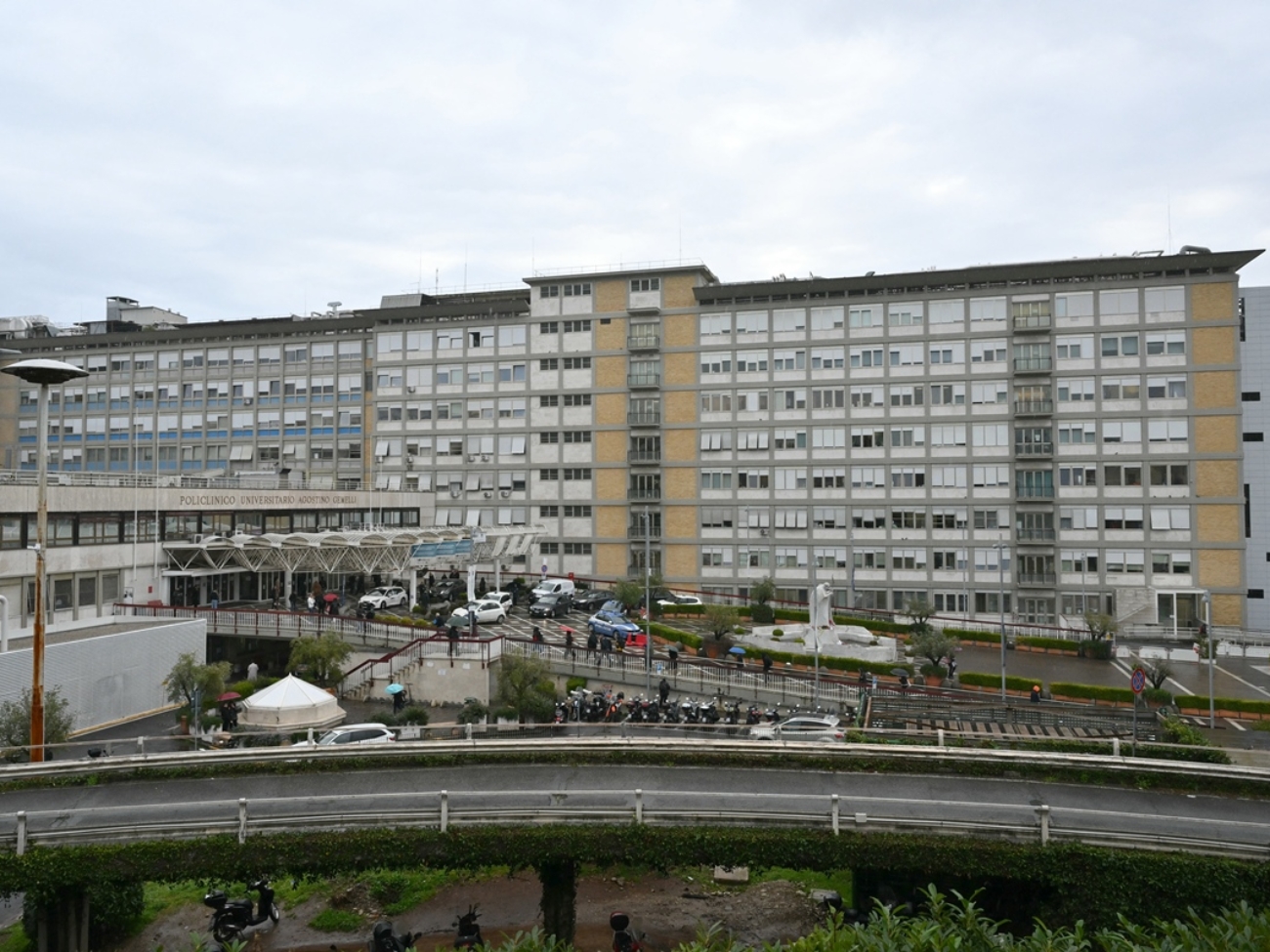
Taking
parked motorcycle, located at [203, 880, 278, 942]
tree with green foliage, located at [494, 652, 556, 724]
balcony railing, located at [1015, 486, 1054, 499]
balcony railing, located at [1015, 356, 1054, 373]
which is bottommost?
parked motorcycle, located at [203, 880, 278, 942]

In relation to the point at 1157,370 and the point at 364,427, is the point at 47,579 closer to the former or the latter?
the point at 364,427

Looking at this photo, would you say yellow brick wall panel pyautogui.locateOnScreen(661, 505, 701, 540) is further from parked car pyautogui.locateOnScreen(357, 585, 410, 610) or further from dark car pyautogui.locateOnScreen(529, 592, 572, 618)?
parked car pyautogui.locateOnScreen(357, 585, 410, 610)

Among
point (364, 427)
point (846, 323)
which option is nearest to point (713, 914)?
point (846, 323)

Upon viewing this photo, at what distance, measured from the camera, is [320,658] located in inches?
1204

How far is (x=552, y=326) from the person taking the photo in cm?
6531

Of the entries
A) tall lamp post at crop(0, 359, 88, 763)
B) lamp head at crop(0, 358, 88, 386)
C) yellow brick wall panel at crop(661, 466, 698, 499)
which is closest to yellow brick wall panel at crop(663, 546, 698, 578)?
yellow brick wall panel at crop(661, 466, 698, 499)

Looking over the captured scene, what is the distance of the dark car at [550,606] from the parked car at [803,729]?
20.2m

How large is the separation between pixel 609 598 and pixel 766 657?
17.0 m

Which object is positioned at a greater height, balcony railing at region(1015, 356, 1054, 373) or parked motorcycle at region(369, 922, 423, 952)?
balcony railing at region(1015, 356, 1054, 373)

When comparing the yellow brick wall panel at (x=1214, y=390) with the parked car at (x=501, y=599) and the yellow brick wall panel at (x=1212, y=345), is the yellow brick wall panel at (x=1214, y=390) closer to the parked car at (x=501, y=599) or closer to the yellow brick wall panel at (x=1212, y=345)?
the yellow brick wall panel at (x=1212, y=345)

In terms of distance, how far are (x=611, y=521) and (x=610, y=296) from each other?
53.3 ft

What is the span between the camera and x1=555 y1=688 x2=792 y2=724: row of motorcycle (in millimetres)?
27328

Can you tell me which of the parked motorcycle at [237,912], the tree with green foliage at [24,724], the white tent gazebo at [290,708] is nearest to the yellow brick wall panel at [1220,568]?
the white tent gazebo at [290,708]

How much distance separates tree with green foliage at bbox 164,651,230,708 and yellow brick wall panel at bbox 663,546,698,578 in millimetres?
36876
